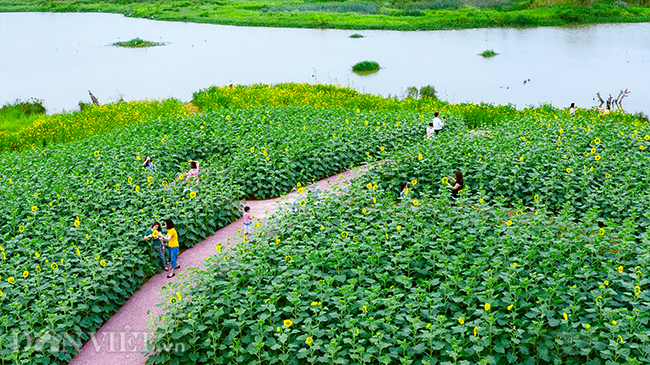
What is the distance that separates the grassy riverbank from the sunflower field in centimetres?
5000

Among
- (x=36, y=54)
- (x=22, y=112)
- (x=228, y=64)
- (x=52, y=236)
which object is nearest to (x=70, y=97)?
(x=22, y=112)

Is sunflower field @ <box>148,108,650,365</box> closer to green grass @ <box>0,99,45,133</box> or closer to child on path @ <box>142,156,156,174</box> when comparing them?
child on path @ <box>142,156,156,174</box>

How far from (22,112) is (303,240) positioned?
22.5 meters

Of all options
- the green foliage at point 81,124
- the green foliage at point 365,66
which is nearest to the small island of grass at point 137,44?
the green foliage at point 365,66

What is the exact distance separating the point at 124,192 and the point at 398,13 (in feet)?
193

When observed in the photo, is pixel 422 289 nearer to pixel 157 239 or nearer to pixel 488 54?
pixel 157 239

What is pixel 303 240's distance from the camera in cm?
947

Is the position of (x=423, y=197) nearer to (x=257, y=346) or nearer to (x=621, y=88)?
(x=257, y=346)

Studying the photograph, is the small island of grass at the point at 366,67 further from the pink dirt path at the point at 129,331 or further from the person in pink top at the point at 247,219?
the pink dirt path at the point at 129,331

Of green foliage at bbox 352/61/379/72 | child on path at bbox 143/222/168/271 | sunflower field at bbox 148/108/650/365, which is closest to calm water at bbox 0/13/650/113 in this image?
green foliage at bbox 352/61/379/72

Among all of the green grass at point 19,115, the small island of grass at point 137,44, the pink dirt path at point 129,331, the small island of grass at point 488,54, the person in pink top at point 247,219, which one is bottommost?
the small island of grass at point 488,54

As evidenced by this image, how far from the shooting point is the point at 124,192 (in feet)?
40.2

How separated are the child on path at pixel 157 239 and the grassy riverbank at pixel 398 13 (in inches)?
2004

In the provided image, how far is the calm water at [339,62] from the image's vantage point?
32.8 meters
